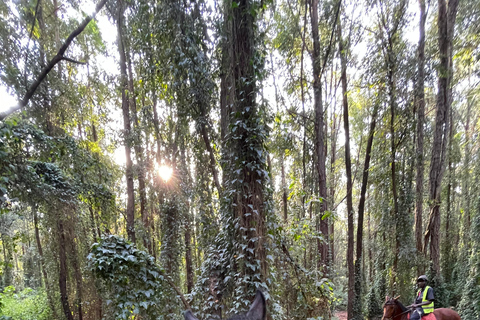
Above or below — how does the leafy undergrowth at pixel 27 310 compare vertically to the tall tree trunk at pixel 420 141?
below

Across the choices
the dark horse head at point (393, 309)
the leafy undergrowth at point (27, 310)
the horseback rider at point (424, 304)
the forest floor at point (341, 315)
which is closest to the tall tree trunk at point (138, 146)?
the leafy undergrowth at point (27, 310)

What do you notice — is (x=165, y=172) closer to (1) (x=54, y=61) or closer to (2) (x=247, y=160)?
(1) (x=54, y=61)

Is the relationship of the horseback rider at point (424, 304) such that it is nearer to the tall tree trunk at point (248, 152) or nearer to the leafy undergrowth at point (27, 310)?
the tall tree trunk at point (248, 152)

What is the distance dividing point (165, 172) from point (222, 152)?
14.6 feet

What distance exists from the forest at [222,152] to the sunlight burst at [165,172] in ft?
0.12

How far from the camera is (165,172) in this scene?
24.5ft

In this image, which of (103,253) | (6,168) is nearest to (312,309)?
(103,253)

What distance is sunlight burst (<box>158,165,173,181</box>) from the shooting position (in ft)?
24.1

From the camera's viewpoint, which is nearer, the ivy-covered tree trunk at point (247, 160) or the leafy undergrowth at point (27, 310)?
the ivy-covered tree trunk at point (247, 160)

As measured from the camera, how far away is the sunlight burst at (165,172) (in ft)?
24.1

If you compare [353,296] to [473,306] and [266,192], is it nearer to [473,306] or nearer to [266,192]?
[473,306]

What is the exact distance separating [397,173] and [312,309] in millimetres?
6662

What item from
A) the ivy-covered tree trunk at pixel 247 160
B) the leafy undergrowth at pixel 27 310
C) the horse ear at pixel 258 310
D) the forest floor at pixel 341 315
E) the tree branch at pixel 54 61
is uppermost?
the tree branch at pixel 54 61

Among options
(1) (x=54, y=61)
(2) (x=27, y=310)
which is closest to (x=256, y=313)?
(1) (x=54, y=61)
